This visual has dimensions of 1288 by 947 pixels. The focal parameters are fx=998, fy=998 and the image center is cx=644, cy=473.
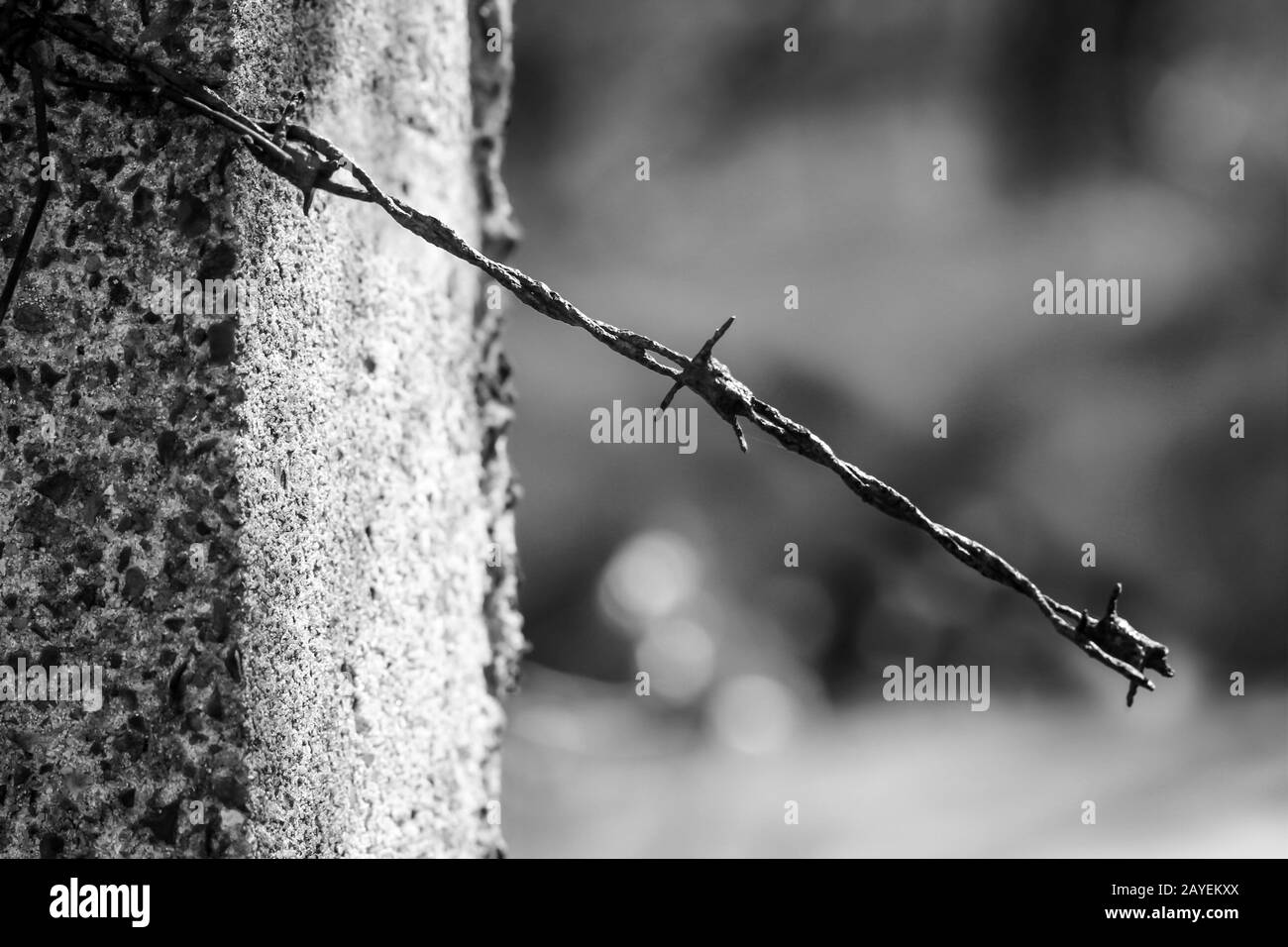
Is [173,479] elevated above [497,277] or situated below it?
below

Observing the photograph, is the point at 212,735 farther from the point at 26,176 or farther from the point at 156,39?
the point at 156,39

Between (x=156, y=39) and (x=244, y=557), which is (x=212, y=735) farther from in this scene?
(x=156, y=39)

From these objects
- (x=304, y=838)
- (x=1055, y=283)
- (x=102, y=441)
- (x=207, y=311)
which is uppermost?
(x=1055, y=283)

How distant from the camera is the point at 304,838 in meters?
1.21

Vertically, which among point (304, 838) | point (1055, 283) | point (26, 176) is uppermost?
point (1055, 283)
